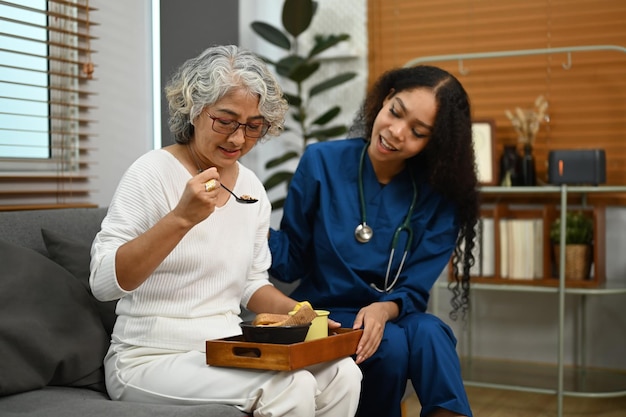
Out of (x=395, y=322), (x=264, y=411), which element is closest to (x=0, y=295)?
(x=264, y=411)

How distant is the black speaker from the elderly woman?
1764mm

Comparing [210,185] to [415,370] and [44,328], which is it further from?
[415,370]

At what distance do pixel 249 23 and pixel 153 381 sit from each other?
9.24 feet

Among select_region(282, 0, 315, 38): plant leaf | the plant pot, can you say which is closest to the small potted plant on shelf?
the plant pot

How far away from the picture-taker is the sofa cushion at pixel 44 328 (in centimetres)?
170

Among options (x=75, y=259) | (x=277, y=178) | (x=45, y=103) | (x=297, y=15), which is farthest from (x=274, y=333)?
(x=297, y=15)

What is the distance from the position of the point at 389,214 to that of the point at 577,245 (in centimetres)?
141

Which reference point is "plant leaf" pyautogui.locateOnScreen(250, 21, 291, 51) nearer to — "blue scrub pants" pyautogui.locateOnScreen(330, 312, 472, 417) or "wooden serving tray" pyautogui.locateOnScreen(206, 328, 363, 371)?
"blue scrub pants" pyautogui.locateOnScreen(330, 312, 472, 417)

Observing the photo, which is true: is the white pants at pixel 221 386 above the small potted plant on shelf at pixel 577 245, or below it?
below

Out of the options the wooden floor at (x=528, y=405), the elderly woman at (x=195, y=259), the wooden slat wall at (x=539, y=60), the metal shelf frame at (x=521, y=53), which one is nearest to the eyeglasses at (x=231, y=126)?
the elderly woman at (x=195, y=259)

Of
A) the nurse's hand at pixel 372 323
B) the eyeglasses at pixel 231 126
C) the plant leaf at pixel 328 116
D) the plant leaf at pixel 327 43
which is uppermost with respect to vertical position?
the plant leaf at pixel 327 43

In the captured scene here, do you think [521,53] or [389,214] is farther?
[521,53]

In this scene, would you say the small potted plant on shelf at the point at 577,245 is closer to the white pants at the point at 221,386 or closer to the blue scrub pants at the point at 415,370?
the blue scrub pants at the point at 415,370

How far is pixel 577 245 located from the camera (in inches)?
135
